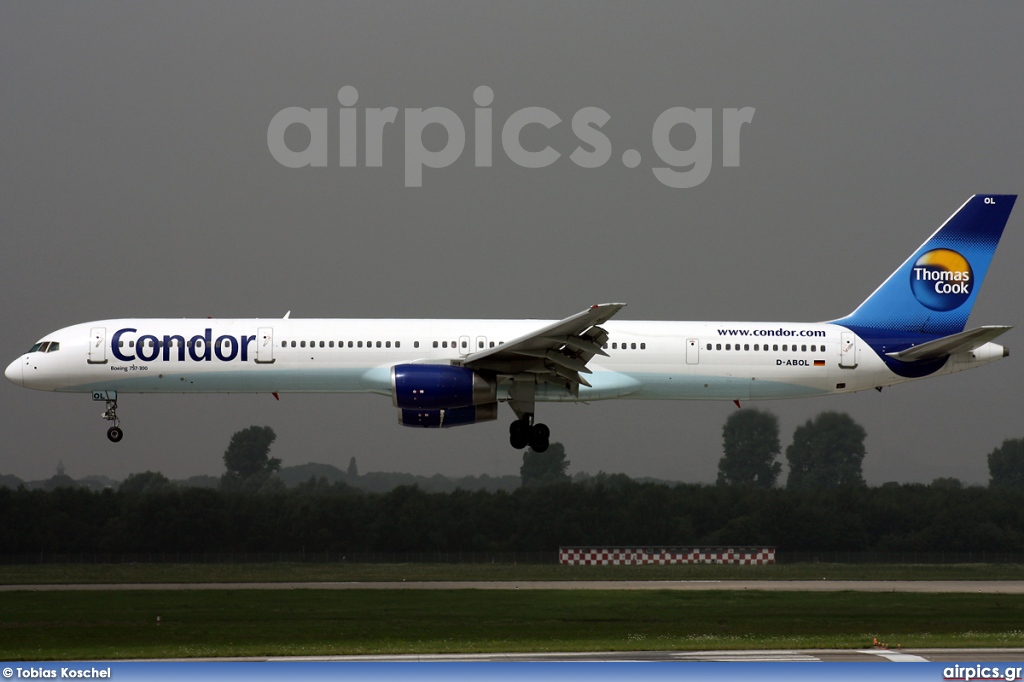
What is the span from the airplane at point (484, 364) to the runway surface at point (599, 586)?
8274 millimetres

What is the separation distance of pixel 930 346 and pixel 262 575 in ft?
88.9

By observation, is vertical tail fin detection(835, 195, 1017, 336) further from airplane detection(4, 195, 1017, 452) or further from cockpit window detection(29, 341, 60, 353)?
cockpit window detection(29, 341, 60, 353)

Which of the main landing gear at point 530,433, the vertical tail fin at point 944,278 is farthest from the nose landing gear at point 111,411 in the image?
the vertical tail fin at point 944,278

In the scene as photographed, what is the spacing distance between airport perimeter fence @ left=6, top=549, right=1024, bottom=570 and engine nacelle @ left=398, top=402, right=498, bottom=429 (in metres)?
19.9

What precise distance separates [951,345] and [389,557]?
94.2 feet

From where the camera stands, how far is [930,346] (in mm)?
38094

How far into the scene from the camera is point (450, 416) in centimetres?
3706

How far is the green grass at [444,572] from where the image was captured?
48.1 meters

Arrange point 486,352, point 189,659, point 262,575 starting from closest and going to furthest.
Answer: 1. point 189,659
2. point 486,352
3. point 262,575

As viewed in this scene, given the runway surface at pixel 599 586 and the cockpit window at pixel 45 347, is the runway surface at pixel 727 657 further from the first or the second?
the runway surface at pixel 599 586

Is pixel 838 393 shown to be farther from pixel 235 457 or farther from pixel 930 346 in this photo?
pixel 235 457

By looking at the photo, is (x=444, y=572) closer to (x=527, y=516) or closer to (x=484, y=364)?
(x=527, y=516)

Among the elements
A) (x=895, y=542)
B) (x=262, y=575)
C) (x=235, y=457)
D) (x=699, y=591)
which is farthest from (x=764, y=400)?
(x=235, y=457)

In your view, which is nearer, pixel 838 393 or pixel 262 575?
pixel 838 393
